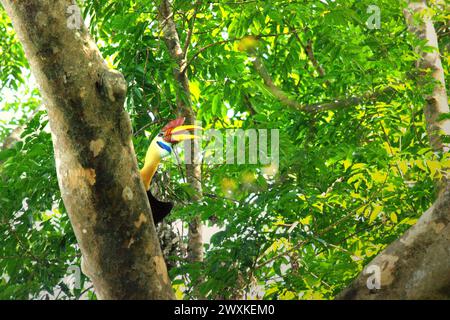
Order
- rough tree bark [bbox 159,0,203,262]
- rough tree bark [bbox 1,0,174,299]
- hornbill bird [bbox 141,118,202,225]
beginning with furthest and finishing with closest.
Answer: rough tree bark [bbox 159,0,203,262] → hornbill bird [bbox 141,118,202,225] → rough tree bark [bbox 1,0,174,299]

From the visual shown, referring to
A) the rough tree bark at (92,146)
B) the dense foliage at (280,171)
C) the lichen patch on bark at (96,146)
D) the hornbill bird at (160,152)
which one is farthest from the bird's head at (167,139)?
the dense foliage at (280,171)

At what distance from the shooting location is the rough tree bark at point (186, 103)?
545 cm

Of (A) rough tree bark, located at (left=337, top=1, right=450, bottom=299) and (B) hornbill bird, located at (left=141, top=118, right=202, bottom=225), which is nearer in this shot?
(A) rough tree bark, located at (left=337, top=1, right=450, bottom=299)

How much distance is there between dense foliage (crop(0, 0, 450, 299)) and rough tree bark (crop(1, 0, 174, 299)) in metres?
1.28

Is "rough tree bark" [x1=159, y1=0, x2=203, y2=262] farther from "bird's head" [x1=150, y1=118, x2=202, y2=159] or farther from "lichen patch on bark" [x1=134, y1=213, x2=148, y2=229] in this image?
"lichen patch on bark" [x1=134, y1=213, x2=148, y2=229]

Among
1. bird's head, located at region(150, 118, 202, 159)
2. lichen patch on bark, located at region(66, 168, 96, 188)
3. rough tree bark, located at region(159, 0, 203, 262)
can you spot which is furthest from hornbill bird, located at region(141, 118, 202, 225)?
rough tree bark, located at region(159, 0, 203, 262)

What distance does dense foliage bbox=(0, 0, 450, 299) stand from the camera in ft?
14.0

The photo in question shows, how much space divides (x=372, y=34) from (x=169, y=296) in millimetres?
3687

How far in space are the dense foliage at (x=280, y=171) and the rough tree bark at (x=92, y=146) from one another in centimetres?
128

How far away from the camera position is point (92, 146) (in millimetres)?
2750

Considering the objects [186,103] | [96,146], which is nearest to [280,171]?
[186,103]

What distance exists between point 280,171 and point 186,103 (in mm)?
908

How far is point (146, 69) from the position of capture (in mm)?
5020
